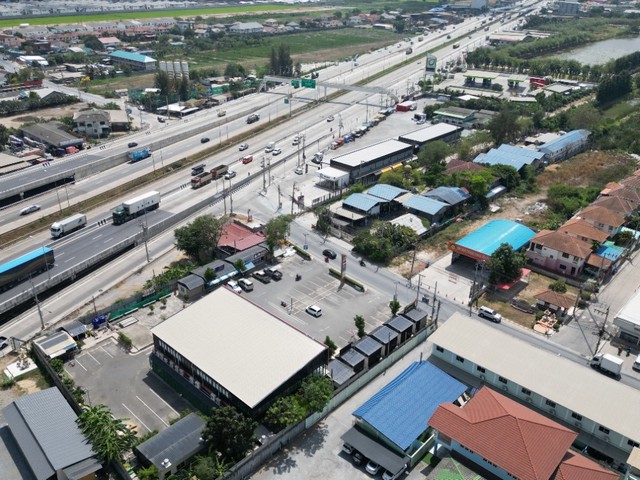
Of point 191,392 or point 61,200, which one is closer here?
point 191,392

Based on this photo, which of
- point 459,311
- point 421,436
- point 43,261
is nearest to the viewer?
point 421,436

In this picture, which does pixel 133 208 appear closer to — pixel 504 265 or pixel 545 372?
pixel 504 265

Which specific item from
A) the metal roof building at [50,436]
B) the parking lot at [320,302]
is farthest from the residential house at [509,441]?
the metal roof building at [50,436]

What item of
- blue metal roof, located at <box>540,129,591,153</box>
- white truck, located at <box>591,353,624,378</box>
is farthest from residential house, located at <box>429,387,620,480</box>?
blue metal roof, located at <box>540,129,591,153</box>

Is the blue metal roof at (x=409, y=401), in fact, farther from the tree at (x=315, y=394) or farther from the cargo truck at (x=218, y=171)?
the cargo truck at (x=218, y=171)

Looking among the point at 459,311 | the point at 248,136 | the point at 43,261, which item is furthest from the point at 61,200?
the point at 459,311

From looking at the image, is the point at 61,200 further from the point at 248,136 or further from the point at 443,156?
the point at 443,156
